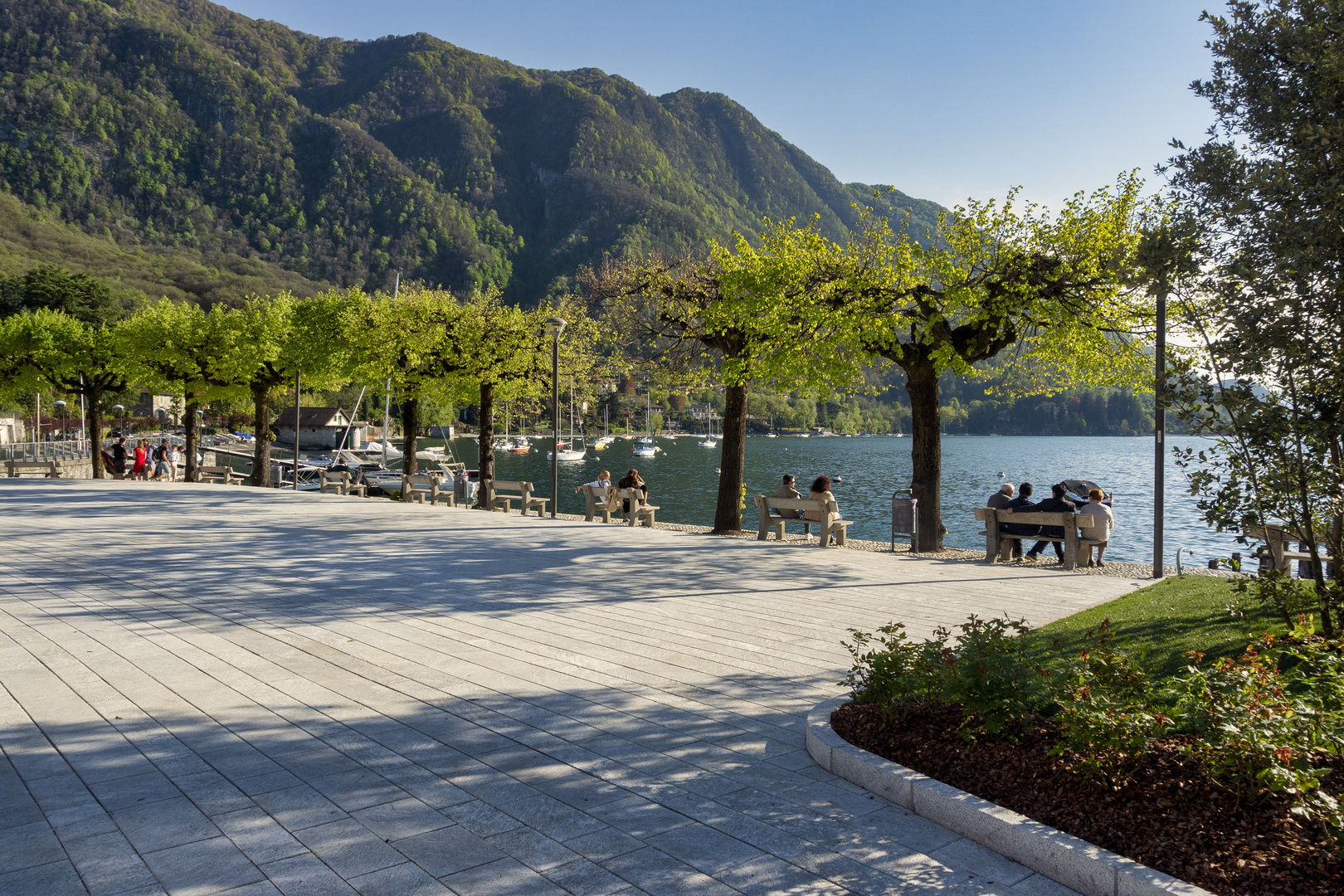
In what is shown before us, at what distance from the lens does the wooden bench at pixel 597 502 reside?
18.0 m

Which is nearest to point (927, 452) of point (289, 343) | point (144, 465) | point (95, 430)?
point (289, 343)

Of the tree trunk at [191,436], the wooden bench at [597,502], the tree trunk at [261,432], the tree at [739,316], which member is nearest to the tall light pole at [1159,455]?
the tree at [739,316]

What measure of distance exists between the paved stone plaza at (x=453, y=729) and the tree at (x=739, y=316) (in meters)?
4.56

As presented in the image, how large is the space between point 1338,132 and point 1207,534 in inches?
1136

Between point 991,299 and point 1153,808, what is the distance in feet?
34.6

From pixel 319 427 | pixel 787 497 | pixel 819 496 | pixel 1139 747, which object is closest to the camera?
pixel 1139 747

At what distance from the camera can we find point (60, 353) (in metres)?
32.6

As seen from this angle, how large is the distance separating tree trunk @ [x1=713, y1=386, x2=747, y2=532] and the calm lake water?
8.51 metres

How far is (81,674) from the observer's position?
5.89 m

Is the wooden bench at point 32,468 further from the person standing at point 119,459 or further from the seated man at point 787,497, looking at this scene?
the seated man at point 787,497

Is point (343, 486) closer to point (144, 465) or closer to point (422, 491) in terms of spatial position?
point (422, 491)

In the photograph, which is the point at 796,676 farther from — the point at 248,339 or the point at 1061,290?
the point at 248,339

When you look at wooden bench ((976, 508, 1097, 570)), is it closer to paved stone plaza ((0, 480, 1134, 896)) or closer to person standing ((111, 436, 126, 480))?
paved stone plaza ((0, 480, 1134, 896))

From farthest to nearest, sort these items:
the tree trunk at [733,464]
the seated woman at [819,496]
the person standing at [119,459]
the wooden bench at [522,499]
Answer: the person standing at [119,459]
the wooden bench at [522,499]
the tree trunk at [733,464]
the seated woman at [819,496]
